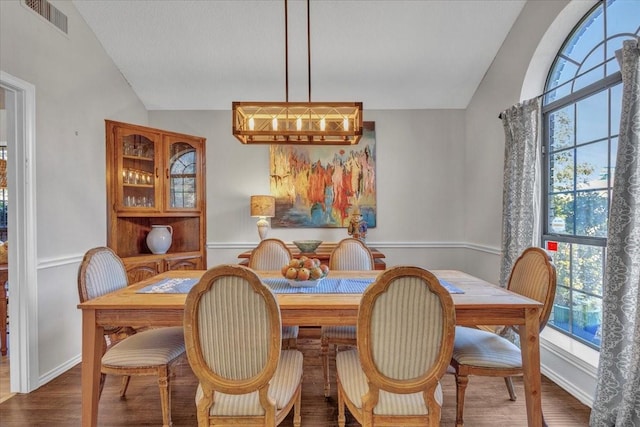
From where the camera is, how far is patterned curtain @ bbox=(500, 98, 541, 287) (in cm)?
272

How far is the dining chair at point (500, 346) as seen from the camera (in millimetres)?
1786

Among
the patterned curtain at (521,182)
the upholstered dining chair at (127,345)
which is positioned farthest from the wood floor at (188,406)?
the patterned curtain at (521,182)

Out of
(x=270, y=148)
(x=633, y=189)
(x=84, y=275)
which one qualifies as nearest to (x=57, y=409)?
(x=84, y=275)

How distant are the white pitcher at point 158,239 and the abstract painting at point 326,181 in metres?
1.23

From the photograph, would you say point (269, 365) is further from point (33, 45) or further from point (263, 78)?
point (263, 78)

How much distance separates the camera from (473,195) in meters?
3.86

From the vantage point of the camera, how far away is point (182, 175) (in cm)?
367

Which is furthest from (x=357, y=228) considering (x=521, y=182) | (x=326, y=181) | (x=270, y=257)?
(x=521, y=182)

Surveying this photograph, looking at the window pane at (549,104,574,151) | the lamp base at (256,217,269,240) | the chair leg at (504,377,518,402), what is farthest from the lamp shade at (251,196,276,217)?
the window pane at (549,104,574,151)

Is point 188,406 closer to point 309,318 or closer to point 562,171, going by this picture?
point 309,318

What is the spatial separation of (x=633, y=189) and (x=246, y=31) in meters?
3.18

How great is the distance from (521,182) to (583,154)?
0.44 meters

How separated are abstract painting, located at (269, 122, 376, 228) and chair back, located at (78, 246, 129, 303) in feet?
6.57

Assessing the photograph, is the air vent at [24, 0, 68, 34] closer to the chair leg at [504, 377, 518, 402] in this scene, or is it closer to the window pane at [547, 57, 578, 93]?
the window pane at [547, 57, 578, 93]
